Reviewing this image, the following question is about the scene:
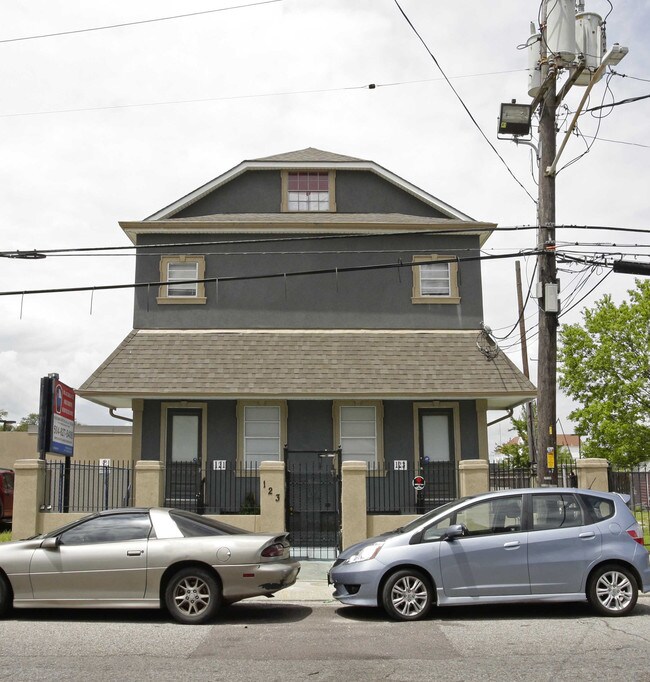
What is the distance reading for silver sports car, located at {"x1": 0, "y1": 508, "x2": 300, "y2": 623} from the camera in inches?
392

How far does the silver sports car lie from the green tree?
3009 cm

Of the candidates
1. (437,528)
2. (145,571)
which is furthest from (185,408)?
(437,528)

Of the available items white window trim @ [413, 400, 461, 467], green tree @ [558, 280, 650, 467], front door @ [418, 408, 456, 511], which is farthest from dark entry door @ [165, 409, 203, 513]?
green tree @ [558, 280, 650, 467]

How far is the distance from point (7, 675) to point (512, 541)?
587cm

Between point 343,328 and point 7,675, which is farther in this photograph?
point 343,328

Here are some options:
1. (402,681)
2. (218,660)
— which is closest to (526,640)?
(402,681)

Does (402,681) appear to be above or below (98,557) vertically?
below

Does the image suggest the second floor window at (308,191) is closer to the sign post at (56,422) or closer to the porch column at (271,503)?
the sign post at (56,422)

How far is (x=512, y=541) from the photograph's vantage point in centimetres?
1022

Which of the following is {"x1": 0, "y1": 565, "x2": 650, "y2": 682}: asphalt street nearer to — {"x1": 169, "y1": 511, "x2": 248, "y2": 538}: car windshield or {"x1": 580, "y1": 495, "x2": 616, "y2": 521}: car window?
{"x1": 169, "y1": 511, "x2": 248, "y2": 538}: car windshield

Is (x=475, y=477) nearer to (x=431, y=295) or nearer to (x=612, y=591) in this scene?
(x=612, y=591)

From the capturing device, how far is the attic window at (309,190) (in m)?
21.8

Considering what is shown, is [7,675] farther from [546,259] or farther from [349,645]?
[546,259]

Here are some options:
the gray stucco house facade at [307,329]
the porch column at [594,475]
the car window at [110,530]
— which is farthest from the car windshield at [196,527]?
the porch column at [594,475]
